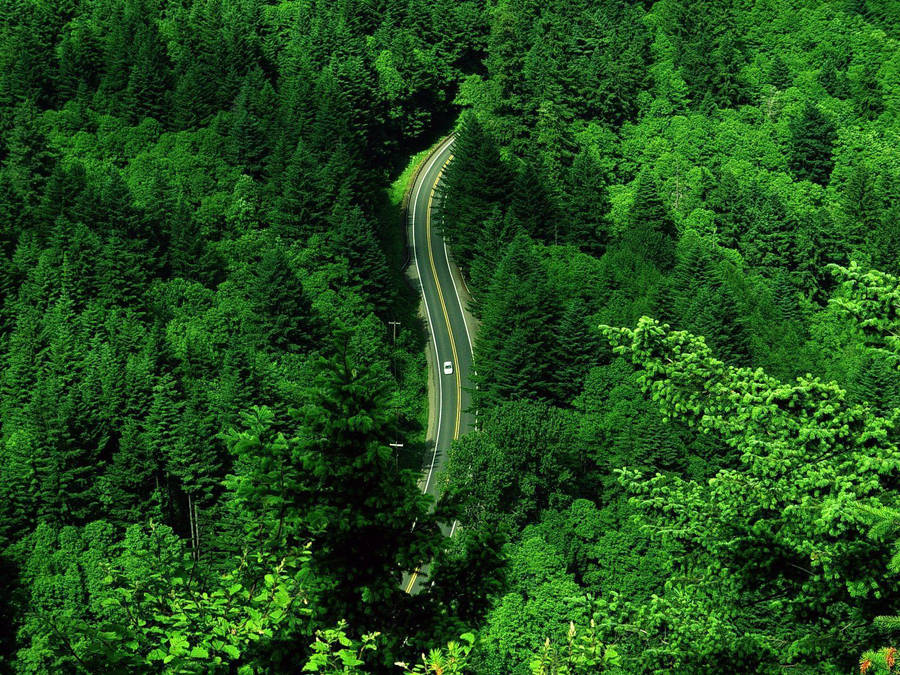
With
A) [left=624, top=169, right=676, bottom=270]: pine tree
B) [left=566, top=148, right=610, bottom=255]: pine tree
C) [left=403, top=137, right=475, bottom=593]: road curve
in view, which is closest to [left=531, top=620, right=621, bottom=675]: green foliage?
[left=403, top=137, right=475, bottom=593]: road curve

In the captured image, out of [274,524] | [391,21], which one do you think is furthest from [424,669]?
[391,21]

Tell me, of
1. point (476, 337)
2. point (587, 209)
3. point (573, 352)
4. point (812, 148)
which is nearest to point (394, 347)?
point (476, 337)

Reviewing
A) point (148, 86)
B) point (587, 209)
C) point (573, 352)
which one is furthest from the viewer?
point (587, 209)

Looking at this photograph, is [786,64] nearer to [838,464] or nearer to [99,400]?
[99,400]

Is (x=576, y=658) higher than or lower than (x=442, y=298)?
higher

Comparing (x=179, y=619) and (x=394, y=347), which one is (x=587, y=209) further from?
(x=179, y=619)

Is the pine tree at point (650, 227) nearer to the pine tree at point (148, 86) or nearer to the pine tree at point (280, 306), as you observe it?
the pine tree at point (280, 306)

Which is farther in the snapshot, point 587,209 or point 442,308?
point 587,209

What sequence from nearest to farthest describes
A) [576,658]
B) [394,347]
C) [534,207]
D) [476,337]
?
1. [576,658]
2. [394,347]
3. [476,337]
4. [534,207]

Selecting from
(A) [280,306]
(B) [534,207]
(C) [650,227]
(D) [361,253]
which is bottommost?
(A) [280,306]
